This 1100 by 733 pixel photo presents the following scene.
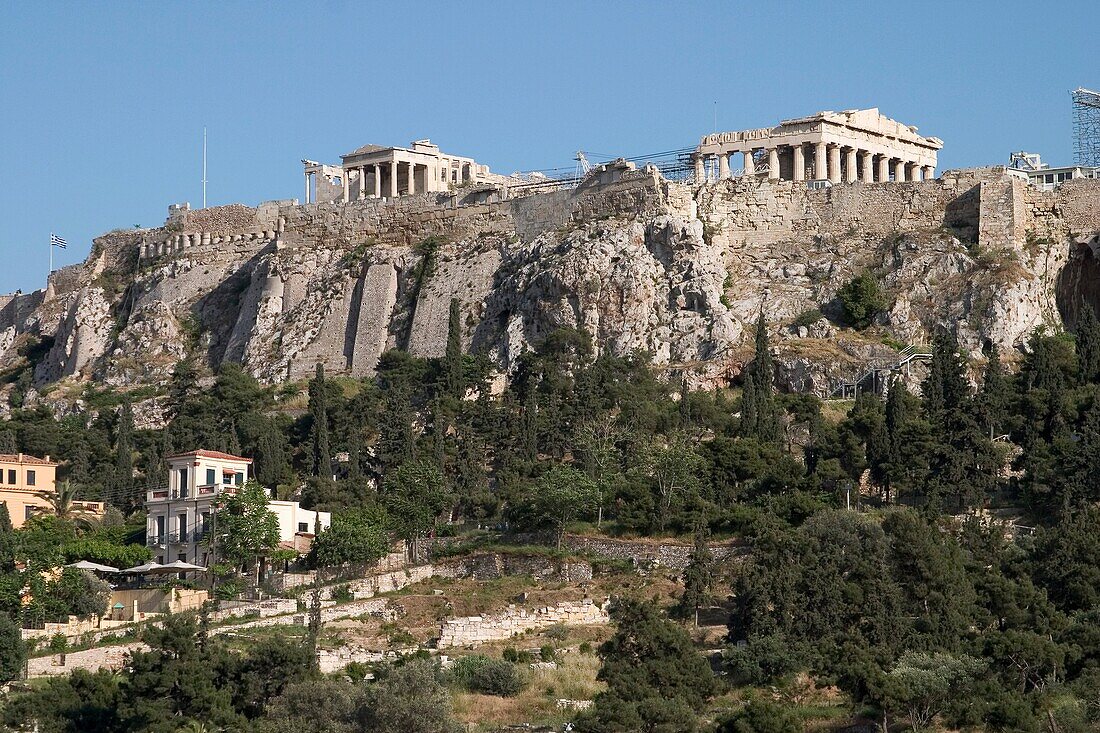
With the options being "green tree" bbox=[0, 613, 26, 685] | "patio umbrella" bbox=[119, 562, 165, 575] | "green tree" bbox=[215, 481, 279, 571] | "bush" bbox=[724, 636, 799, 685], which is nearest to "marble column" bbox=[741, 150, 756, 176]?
"green tree" bbox=[215, 481, 279, 571]

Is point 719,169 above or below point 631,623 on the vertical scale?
above

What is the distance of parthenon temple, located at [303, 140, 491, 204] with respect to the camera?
111312mm

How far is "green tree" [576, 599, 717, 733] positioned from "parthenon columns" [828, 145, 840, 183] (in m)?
43.2

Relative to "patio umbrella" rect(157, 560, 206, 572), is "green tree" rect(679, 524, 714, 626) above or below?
below

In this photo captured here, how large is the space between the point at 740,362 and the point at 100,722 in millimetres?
37176

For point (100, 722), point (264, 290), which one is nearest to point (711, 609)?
point (100, 722)

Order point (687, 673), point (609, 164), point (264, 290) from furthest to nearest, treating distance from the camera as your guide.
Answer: point (264, 290), point (609, 164), point (687, 673)

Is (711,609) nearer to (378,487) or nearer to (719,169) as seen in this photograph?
(378,487)

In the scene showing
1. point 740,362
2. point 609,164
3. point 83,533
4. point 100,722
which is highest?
point 609,164

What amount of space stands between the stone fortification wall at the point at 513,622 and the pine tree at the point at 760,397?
44.6ft

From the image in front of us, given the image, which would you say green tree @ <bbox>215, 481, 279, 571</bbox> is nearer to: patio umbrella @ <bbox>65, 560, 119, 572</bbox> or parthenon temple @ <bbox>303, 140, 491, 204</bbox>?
patio umbrella @ <bbox>65, 560, 119, 572</bbox>

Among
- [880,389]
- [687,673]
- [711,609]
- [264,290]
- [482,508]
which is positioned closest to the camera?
[687,673]

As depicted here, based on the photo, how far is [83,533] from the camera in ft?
250

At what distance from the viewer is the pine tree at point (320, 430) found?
8019cm
